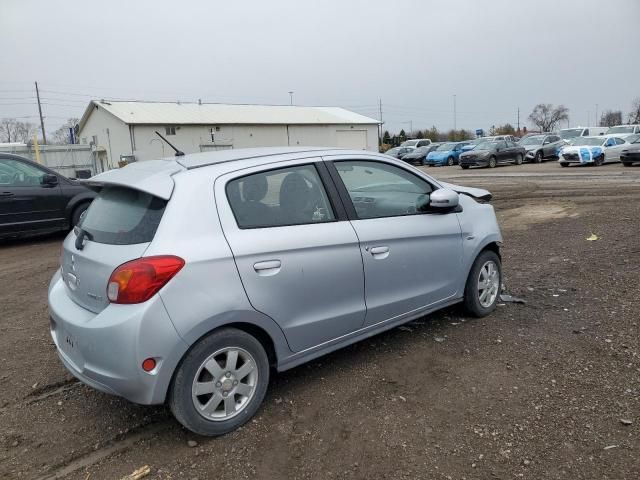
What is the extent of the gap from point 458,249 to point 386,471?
2.20 meters

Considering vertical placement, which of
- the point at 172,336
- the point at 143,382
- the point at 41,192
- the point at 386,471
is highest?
the point at 41,192

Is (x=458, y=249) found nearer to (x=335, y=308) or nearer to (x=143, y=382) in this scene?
(x=335, y=308)

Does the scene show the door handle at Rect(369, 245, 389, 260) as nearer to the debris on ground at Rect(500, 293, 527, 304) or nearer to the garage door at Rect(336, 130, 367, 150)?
the debris on ground at Rect(500, 293, 527, 304)

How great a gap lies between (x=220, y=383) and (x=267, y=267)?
74 centimetres

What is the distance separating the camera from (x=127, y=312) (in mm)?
2807

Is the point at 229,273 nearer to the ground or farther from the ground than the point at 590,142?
nearer to the ground

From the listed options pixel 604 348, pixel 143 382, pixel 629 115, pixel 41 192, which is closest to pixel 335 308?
pixel 143 382

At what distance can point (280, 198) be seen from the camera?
348 centimetres

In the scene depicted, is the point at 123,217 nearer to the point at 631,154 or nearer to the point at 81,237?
the point at 81,237

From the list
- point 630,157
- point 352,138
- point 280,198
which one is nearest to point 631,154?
point 630,157

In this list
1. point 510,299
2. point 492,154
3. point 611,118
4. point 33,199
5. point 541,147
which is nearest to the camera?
point 510,299

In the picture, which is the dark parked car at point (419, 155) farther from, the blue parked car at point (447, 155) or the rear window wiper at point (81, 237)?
the rear window wiper at point (81, 237)

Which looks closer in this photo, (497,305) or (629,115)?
(497,305)

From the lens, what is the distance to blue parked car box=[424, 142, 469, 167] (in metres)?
34.2
